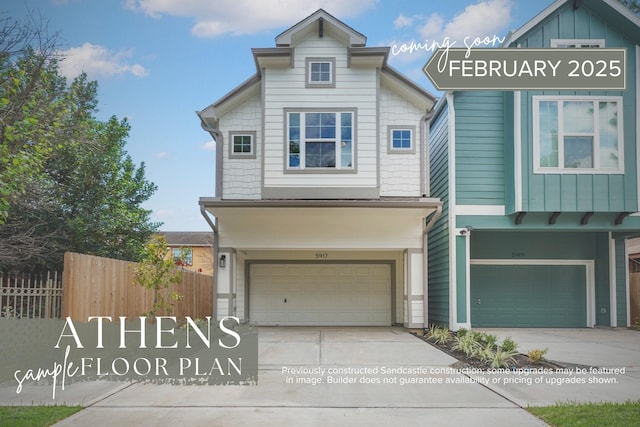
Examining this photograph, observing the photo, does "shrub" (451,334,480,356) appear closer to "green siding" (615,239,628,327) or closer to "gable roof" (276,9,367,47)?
"green siding" (615,239,628,327)

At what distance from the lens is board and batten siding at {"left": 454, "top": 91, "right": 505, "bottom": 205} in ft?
46.0

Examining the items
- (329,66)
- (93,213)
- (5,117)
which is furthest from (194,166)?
(5,117)

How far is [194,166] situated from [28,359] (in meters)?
9.63

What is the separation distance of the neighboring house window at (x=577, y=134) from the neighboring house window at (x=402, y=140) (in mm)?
2895

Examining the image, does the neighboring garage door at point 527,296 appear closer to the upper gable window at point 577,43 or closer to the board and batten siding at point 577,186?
the board and batten siding at point 577,186

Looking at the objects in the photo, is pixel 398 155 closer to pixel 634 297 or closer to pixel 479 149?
pixel 479 149

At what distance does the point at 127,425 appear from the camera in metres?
5.40

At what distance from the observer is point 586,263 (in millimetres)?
15625

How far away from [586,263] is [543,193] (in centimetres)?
383

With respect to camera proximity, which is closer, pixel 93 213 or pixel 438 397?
pixel 438 397

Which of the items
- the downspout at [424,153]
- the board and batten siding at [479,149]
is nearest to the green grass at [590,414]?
the downspout at [424,153]

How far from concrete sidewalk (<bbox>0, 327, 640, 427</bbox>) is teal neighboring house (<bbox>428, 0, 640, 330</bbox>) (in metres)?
4.34

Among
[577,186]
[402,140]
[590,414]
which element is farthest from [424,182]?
[590,414]

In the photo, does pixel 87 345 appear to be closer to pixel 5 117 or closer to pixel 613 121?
pixel 5 117
